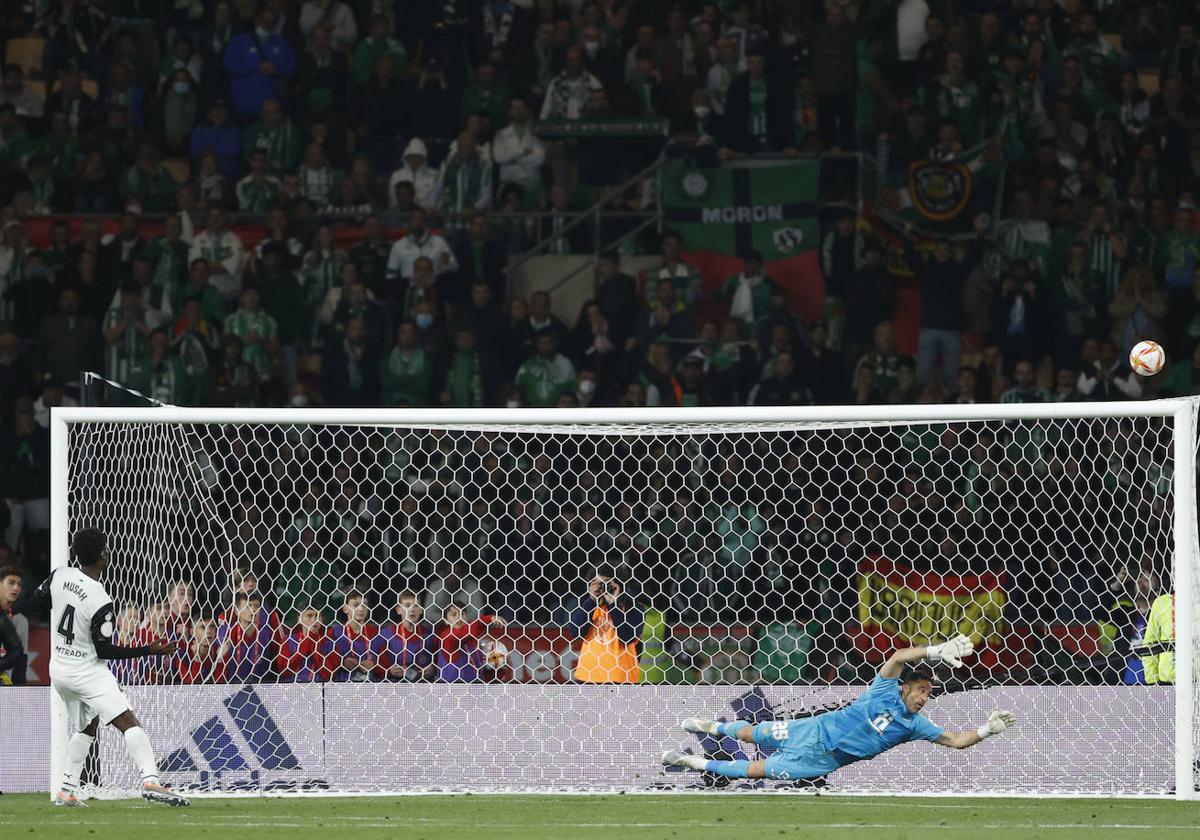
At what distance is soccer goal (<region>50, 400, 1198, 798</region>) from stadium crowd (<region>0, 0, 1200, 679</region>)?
17 cm

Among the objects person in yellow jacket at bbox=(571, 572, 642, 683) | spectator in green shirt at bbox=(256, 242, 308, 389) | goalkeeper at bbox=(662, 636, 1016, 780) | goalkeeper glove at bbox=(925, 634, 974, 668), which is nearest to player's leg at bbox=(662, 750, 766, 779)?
goalkeeper at bbox=(662, 636, 1016, 780)

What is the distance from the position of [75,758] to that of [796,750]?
13.4ft

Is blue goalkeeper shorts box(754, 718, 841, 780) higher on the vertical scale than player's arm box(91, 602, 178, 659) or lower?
lower

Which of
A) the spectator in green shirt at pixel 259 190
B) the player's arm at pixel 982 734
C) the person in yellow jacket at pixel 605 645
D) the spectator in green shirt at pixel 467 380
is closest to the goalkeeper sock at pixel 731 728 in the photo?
the player's arm at pixel 982 734

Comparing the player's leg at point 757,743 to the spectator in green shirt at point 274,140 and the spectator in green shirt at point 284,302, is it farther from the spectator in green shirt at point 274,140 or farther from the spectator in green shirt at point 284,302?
the spectator in green shirt at point 274,140

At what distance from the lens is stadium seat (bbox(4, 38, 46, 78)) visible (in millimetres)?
19438

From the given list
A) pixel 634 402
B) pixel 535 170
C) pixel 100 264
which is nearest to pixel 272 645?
pixel 634 402

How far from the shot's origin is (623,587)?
13812mm

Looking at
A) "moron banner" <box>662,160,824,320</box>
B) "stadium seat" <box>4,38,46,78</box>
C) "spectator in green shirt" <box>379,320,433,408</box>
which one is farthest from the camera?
"stadium seat" <box>4,38,46,78</box>

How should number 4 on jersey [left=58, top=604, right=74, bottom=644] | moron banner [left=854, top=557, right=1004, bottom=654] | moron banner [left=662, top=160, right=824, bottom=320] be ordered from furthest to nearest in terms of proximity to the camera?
1. moron banner [left=662, top=160, right=824, bottom=320]
2. moron banner [left=854, top=557, right=1004, bottom=654]
3. number 4 on jersey [left=58, top=604, right=74, bottom=644]

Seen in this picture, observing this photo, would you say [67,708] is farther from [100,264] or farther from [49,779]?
[100,264]

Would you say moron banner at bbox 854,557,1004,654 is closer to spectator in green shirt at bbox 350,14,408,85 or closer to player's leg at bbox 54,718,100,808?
player's leg at bbox 54,718,100,808

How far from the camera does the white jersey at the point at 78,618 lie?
10.8 metres

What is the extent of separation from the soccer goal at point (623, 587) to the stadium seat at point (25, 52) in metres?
5.94
